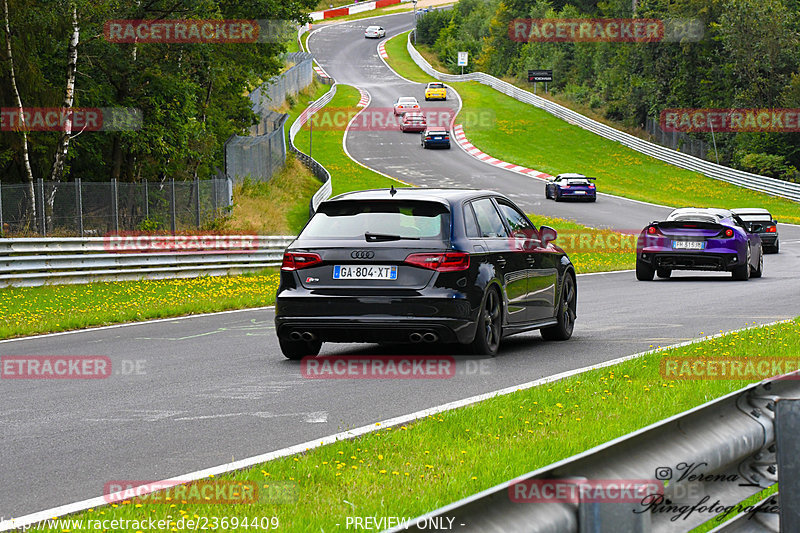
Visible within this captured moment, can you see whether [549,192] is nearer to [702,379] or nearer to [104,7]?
[104,7]

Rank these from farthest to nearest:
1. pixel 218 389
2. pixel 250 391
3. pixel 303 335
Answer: pixel 303 335 < pixel 218 389 < pixel 250 391

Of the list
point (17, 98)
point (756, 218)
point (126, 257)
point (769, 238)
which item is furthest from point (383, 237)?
point (769, 238)

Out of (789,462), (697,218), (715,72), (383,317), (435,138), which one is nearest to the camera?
(789,462)

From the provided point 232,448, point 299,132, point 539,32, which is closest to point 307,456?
point 232,448

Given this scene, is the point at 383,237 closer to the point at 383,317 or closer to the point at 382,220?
the point at 382,220

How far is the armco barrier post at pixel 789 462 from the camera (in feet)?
12.0

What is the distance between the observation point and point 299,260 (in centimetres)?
1070

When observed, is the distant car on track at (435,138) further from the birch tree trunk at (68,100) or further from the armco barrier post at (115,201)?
the armco barrier post at (115,201)

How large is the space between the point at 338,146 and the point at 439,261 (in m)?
60.9

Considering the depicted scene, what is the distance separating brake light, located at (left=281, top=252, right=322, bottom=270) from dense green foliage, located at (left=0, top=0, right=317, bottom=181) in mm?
19084

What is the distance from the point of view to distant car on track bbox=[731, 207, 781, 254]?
34312mm

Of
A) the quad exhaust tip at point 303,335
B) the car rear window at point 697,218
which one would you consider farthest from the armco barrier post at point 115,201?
the quad exhaust tip at point 303,335

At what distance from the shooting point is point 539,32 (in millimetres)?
105562

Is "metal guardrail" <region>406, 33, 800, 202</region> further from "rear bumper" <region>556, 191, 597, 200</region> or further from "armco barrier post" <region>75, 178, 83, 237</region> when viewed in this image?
"armco barrier post" <region>75, 178, 83, 237</region>
